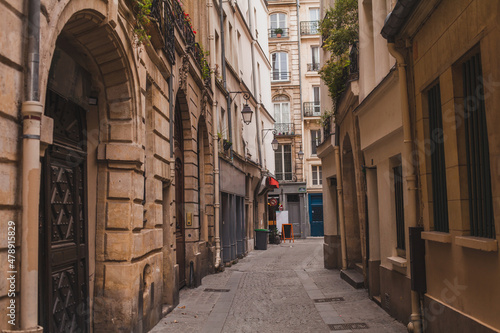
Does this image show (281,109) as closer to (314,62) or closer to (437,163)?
(314,62)

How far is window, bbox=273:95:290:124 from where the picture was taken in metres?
41.2

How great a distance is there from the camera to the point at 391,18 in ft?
24.4

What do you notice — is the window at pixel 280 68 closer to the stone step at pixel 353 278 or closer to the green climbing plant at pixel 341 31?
the green climbing plant at pixel 341 31

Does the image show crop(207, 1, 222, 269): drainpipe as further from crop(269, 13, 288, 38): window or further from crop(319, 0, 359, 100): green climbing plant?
crop(269, 13, 288, 38): window

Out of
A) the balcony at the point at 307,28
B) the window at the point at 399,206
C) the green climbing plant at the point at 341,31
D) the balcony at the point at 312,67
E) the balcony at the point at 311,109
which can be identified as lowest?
the window at the point at 399,206

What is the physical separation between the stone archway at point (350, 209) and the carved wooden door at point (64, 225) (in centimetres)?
874

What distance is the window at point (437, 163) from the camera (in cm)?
677

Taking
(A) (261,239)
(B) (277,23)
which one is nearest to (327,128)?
(A) (261,239)

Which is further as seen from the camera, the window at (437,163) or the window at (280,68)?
the window at (280,68)

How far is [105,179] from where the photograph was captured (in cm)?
747

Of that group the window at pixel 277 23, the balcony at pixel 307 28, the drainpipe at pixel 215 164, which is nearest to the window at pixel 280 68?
the window at pixel 277 23

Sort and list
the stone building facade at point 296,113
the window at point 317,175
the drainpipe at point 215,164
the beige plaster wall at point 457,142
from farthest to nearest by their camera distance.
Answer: the window at point 317,175 < the stone building facade at point 296,113 < the drainpipe at point 215,164 < the beige plaster wall at point 457,142

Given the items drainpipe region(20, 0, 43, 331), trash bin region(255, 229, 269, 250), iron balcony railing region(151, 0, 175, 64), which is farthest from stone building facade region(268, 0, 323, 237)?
drainpipe region(20, 0, 43, 331)

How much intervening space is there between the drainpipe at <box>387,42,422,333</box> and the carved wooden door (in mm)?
4276
